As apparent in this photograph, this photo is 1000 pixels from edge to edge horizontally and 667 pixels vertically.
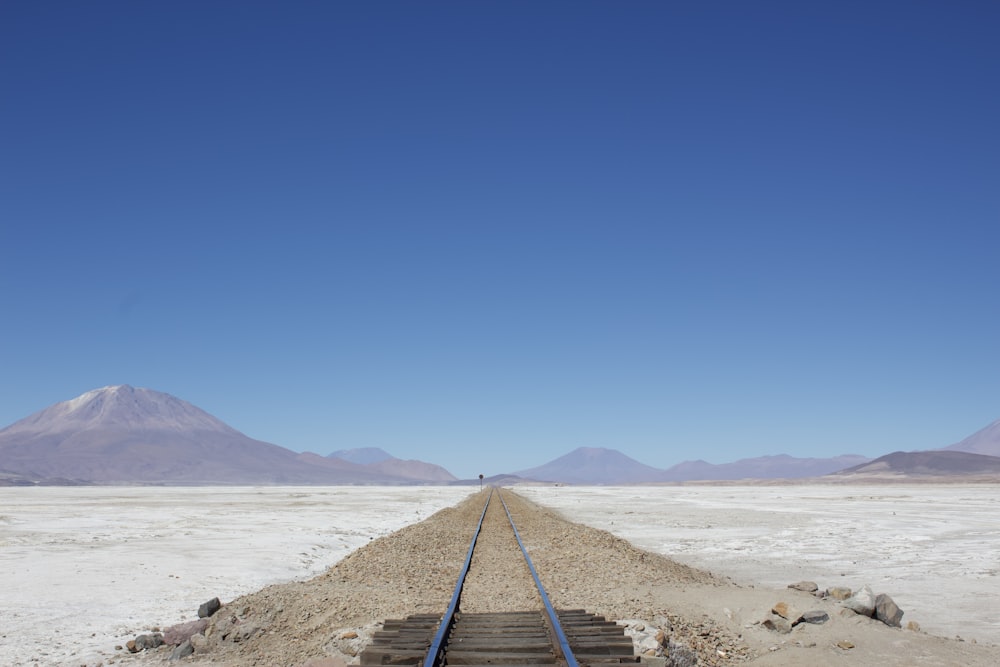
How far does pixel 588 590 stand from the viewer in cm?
1266

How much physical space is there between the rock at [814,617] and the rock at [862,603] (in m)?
0.67

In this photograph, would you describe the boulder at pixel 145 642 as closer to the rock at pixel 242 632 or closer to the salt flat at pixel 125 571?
the salt flat at pixel 125 571

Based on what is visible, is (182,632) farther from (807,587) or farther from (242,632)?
(807,587)

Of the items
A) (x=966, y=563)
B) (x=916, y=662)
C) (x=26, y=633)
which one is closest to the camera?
(x=916, y=662)

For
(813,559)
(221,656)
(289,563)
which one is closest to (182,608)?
(221,656)

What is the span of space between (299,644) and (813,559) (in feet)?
47.3

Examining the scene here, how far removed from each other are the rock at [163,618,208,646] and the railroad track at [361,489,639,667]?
123 inches

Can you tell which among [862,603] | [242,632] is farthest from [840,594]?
[242,632]

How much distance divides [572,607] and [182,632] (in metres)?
5.40

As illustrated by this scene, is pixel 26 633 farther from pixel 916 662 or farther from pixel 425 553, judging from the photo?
pixel 916 662

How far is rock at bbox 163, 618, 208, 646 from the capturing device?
1023cm

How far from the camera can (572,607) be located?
1100cm

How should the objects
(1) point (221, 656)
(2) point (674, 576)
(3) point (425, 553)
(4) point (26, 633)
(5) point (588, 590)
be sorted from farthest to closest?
(3) point (425, 553) → (2) point (674, 576) → (5) point (588, 590) → (4) point (26, 633) → (1) point (221, 656)

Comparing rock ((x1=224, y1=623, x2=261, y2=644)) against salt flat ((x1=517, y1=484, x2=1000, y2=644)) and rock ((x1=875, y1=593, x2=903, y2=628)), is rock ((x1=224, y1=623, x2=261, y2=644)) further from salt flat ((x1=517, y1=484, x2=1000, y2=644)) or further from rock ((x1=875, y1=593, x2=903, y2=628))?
salt flat ((x1=517, y1=484, x2=1000, y2=644))
